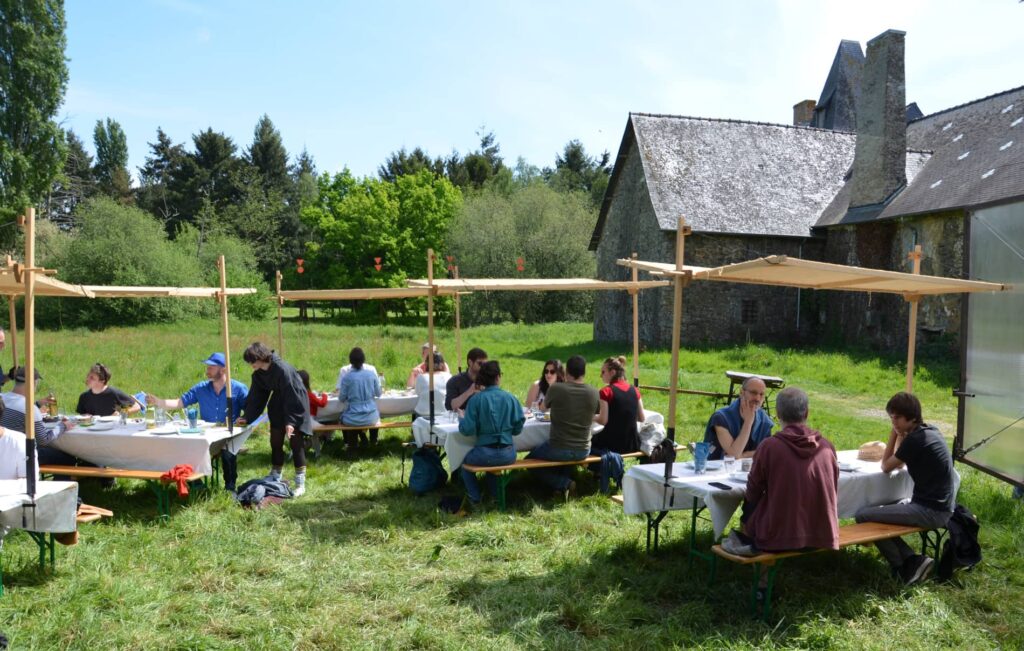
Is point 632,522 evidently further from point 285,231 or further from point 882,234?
point 285,231

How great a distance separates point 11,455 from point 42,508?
84 centimetres

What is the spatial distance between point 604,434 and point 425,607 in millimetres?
3366

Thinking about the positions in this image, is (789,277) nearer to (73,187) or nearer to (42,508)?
(42,508)

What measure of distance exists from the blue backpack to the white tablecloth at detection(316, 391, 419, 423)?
2.18 meters

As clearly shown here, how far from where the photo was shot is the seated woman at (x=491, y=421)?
711 centimetres

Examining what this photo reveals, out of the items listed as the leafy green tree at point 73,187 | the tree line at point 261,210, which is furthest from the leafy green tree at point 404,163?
the leafy green tree at point 73,187

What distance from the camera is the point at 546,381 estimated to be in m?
8.79

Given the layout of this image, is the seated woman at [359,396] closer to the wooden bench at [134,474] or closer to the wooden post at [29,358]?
the wooden bench at [134,474]

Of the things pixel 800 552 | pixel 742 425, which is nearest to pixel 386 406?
pixel 742 425

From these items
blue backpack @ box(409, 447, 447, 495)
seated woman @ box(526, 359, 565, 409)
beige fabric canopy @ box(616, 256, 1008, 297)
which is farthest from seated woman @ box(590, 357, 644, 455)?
blue backpack @ box(409, 447, 447, 495)

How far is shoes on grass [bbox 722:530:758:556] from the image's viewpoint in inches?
189

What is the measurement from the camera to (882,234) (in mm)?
22297

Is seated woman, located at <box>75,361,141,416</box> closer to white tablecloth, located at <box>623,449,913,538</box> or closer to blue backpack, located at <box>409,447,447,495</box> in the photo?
blue backpack, located at <box>409,447,447,495</box>

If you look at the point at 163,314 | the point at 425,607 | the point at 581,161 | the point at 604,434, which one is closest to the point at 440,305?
the point at 163,314
